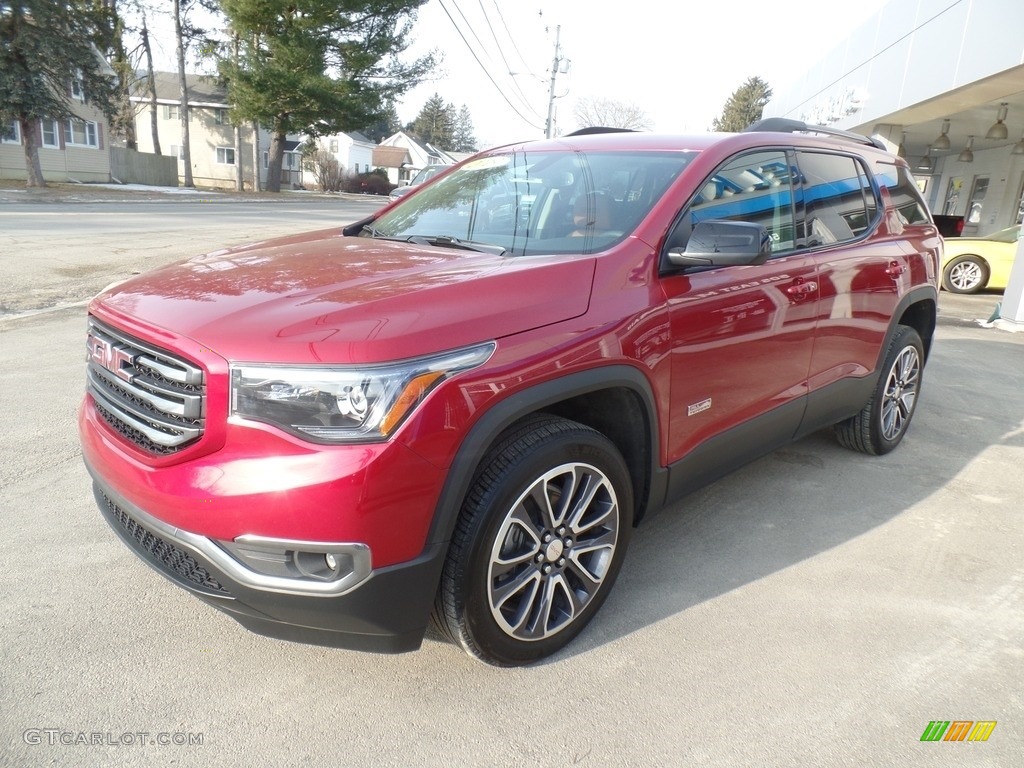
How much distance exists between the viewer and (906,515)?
13.0 feet

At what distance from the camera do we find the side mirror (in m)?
2.72

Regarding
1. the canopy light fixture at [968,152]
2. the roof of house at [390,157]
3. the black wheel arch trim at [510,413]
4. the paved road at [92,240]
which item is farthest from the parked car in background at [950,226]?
the roof of house at [390,157]

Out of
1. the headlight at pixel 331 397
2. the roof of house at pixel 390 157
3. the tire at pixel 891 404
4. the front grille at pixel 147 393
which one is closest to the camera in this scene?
the headlight at pixel 331 397

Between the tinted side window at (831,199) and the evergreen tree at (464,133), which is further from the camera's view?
the evergreen tree at (464,133)

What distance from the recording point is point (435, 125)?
4134 inches

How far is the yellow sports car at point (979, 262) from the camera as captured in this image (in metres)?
12.6

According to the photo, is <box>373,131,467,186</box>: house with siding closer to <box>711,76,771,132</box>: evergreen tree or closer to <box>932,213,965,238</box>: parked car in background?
<box>711,76,771,132</box>: evergreen tree

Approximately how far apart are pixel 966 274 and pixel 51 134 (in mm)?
37677

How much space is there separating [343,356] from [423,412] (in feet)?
0.85

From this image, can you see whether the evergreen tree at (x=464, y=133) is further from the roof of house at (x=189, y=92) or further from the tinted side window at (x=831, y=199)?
the tinted side window at (x=831, y=199)

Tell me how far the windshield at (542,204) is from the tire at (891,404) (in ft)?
7.06
